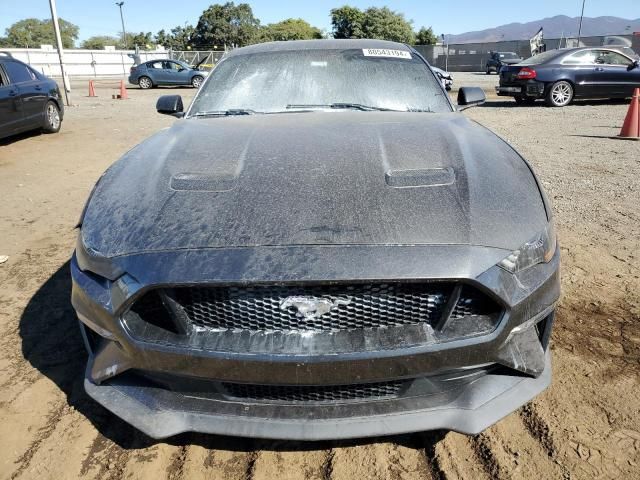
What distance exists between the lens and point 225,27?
86500mm

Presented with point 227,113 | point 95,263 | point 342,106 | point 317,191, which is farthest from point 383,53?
point 95,263

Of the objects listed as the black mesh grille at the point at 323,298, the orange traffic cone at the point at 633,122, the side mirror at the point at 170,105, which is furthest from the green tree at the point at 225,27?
the black mesh grille at the point at 323,298

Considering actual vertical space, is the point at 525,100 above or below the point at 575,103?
above

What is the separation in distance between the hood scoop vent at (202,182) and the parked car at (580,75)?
13.5 metres

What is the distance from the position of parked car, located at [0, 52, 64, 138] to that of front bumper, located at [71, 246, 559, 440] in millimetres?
8469

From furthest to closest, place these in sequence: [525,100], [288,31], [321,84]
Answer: [288,31]
[525,100]
[321,84]

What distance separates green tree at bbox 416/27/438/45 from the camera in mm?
61781

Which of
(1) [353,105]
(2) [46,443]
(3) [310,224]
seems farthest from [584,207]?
(2) [46,443]

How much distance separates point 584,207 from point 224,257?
4.43 m

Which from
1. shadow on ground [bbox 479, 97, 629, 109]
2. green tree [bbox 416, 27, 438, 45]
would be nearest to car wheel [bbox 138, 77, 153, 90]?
shadow on ground [bbox 479, 97, 629, 109]

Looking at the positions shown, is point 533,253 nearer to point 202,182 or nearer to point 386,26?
point 202,182

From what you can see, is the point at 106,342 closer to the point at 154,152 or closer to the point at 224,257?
the point at 224,257

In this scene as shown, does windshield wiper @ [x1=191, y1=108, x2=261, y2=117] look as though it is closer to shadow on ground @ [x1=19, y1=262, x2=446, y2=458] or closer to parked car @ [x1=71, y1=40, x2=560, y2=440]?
parked car @ [x1=71, y1=40, x2=560, y2=440]

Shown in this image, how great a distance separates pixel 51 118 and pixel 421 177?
10.4m
